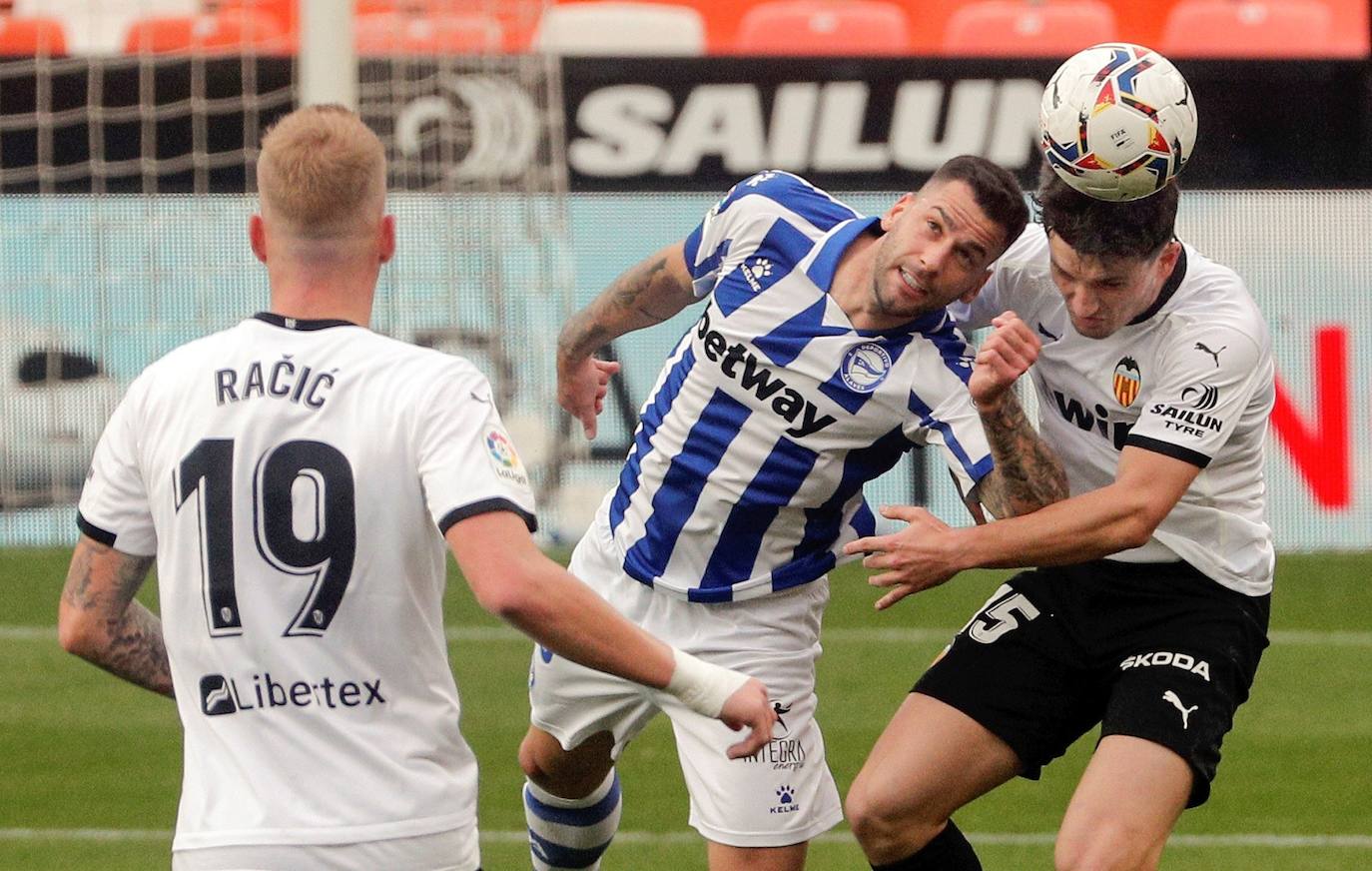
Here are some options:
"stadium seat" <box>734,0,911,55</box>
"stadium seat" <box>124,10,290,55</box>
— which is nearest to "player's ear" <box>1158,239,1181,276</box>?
"stadium seat" <box>124,10,290,55</box>

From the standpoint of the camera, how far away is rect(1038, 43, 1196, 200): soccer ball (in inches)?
155

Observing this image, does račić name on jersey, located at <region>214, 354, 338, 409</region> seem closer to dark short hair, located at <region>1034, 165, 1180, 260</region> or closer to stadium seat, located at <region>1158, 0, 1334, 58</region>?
dark short hair, located at <region>1034, 165, 1180, 260</region>

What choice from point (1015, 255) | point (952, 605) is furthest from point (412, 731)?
point (952, 605)

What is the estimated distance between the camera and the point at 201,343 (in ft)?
9.51

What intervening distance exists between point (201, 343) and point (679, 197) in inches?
331

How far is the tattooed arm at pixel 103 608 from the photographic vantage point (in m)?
2.91

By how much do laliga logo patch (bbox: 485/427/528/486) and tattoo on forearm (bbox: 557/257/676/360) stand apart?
1983 mm

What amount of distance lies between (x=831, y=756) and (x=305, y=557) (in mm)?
4167

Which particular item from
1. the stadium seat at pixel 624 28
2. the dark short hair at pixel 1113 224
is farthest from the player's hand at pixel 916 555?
the stadium seat at pixel 624 28

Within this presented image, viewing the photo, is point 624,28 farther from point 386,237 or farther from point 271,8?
point 386,237

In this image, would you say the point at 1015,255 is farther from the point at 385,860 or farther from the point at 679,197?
the point at 679,197

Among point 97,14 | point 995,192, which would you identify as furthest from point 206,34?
point 995,192

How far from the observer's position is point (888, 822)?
4172mm

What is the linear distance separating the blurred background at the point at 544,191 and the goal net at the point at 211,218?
0.05ft
